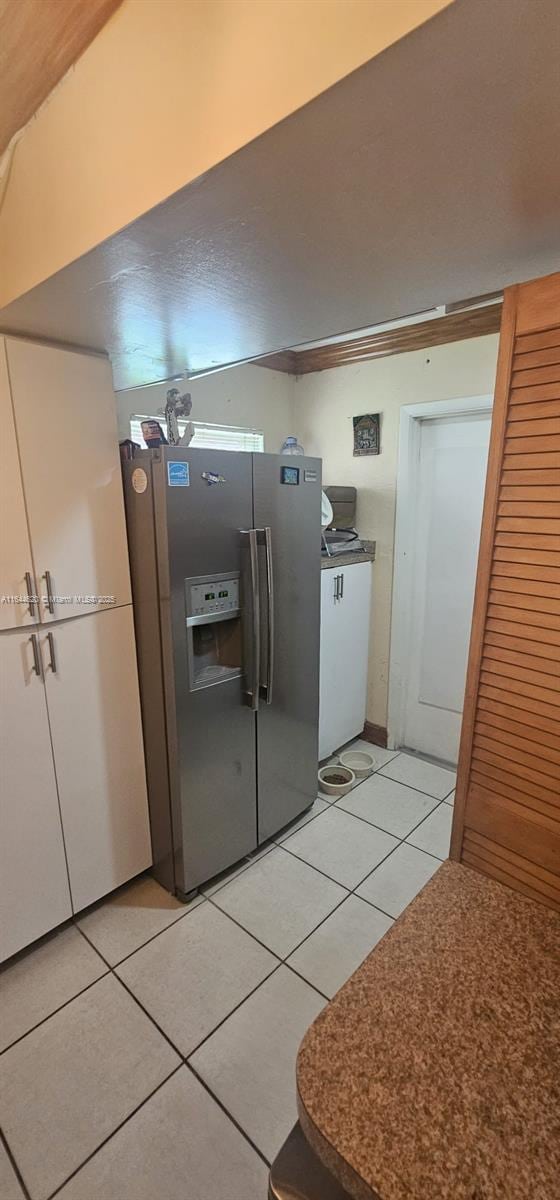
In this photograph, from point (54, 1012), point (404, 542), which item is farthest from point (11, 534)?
point (404, 542)

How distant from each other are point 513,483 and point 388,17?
0.65 m

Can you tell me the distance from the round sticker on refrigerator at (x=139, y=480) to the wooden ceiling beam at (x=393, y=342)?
3.57 ft

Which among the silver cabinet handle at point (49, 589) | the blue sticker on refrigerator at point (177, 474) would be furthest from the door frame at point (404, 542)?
the silver cabinet handle at point (49, 589)

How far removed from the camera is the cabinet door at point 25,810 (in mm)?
1572

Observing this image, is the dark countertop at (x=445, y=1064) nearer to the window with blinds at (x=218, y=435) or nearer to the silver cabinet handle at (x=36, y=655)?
the silver cabinet handle at (x=36, y=655)

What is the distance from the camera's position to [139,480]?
171 cm

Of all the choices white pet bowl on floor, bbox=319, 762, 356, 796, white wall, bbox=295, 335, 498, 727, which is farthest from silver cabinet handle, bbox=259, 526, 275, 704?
white wall, bbox=295, 335, 498, 727

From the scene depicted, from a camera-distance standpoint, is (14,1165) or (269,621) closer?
(14,1165)

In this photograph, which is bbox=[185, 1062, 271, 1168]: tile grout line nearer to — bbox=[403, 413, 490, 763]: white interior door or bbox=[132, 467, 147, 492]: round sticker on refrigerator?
bbox=[132, 467, 147, 492]: round sticker on refrigerator

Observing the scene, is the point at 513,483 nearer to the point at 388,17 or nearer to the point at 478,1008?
the point at 388,17

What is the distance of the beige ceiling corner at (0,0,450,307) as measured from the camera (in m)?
0.55

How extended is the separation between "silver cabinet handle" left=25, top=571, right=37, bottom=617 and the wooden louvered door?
4.31ft

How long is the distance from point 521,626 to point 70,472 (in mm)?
1419

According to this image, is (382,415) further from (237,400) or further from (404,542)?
(237,400)
